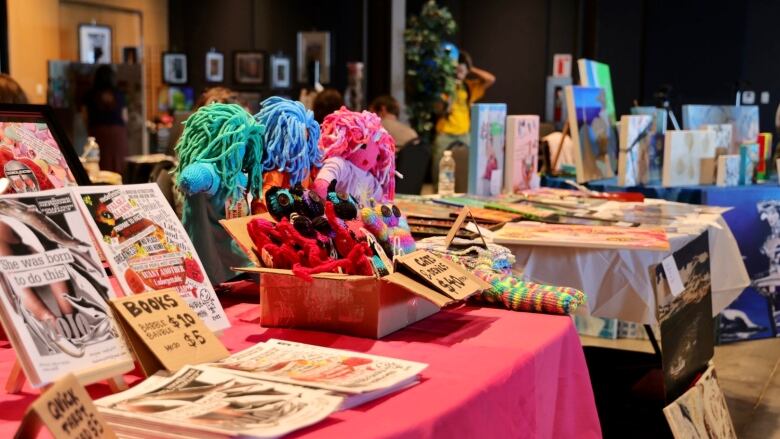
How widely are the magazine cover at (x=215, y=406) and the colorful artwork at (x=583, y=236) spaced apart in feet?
5.25

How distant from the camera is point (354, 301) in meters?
1.61

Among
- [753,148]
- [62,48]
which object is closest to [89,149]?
[62,48]

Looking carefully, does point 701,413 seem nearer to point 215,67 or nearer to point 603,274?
point 603,274

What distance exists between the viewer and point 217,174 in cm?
187

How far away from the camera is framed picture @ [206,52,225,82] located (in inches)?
369

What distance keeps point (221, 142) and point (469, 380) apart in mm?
759

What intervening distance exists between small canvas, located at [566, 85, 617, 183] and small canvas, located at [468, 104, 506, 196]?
20.3 inches

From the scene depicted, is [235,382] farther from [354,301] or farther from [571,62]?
[571,62]

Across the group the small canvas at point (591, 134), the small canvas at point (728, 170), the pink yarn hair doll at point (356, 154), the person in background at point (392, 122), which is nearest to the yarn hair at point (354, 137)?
the pink yarn hair doll at point (356, 154)

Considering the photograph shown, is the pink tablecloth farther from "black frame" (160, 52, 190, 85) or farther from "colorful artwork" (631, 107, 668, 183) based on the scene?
"black frame" (160, 52, 190, 85)

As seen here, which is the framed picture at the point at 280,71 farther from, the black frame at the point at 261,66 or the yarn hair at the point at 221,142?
the yarn hair at the point at 221,142

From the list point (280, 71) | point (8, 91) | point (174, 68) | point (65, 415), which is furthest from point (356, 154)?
point (280, 71)

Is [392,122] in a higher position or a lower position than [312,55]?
lower

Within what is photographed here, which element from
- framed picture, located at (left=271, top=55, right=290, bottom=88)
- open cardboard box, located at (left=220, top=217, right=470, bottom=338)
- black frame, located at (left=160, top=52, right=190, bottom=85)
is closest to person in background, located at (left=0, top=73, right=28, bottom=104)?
open cardboard box, located at (left=220, top=217, right=470, bottom=338)
